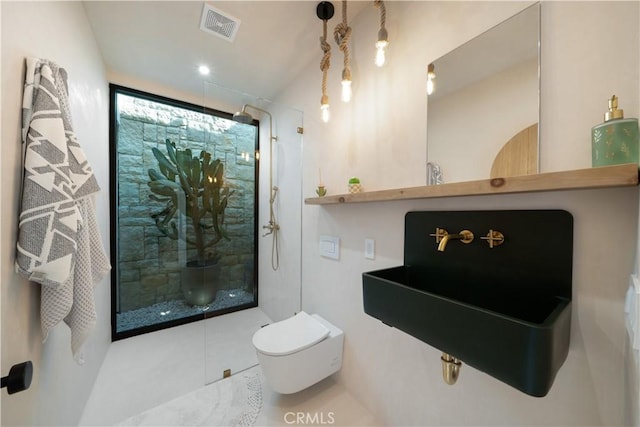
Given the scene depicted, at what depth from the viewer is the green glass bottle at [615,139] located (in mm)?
618

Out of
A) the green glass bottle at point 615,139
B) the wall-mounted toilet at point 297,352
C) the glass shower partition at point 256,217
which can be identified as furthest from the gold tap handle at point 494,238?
the glass shower partition at point 256,217

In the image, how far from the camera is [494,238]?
3.01 feet

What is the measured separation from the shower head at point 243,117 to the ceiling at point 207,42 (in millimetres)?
293

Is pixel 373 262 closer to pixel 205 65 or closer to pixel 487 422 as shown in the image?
pixel 487 422

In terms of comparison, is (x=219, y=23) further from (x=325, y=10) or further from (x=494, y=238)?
(x=494, y=238)

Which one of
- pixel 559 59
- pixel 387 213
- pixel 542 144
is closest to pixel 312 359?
pixel 387 213

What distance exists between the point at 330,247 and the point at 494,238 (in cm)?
101

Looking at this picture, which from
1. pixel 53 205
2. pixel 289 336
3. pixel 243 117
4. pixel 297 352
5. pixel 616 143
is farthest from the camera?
pixel 243 117

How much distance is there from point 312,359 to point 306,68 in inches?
90.2

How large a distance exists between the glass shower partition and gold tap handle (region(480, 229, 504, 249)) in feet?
4.86

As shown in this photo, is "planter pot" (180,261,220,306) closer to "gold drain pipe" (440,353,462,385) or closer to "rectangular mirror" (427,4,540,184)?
"gold drain pipe" (440,353,462,385)

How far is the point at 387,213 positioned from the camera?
51.5 inches

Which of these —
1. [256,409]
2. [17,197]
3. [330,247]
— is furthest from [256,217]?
[17,197]

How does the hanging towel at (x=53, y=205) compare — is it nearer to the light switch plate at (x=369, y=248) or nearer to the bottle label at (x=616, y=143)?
the light switch plate at (x=369, y=248)
